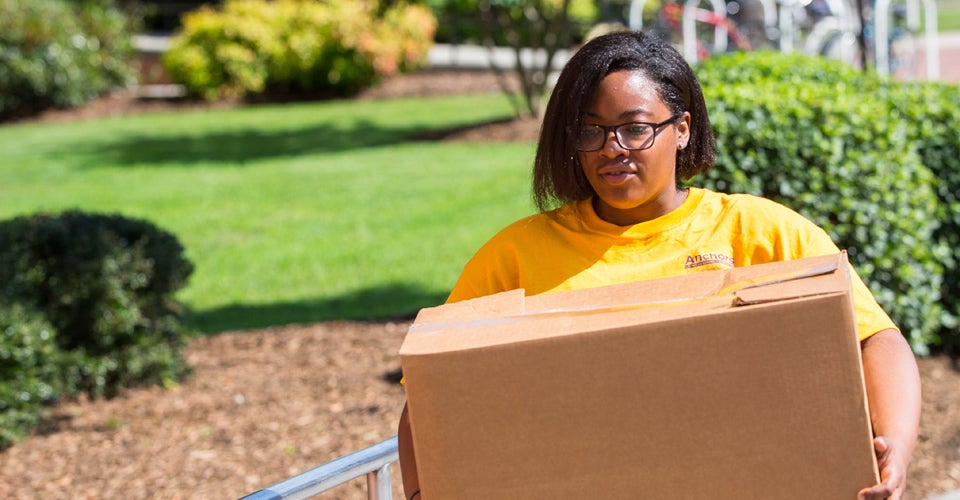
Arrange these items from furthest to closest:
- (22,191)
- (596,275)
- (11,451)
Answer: (22,191) → (11,451) → (596,275)

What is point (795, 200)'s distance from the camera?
15.9 ft

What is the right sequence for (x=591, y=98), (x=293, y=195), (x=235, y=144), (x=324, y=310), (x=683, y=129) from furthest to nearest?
(x=235, y=144) → (x=293, y=195) → (x=324, y=310) → (x=683, y=129) → (x=591, y=98)

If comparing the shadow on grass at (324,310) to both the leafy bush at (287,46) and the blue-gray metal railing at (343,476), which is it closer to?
the blue-gray metal railing at (343,476)

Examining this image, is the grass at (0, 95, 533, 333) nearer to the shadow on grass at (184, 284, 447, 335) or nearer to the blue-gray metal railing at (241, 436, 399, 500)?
A: the shadow on grass at (184, 284, 447, 335)

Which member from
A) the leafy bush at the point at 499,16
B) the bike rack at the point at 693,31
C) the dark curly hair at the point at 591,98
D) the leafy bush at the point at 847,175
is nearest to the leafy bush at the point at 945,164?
the leafy bush at the point at 847,175

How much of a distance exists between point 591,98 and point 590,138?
73 mm

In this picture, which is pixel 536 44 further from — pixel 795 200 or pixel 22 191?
pixel 795 200

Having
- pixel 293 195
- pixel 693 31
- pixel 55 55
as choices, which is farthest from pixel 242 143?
pixel 693 31

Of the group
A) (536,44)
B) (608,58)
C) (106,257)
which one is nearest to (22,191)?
(536,44)

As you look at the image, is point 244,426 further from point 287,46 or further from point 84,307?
point 287,46

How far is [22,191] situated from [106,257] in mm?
6992

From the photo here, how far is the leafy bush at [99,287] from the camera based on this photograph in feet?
16.1

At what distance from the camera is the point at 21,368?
4.50m

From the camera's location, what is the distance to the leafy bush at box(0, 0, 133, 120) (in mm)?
16938
